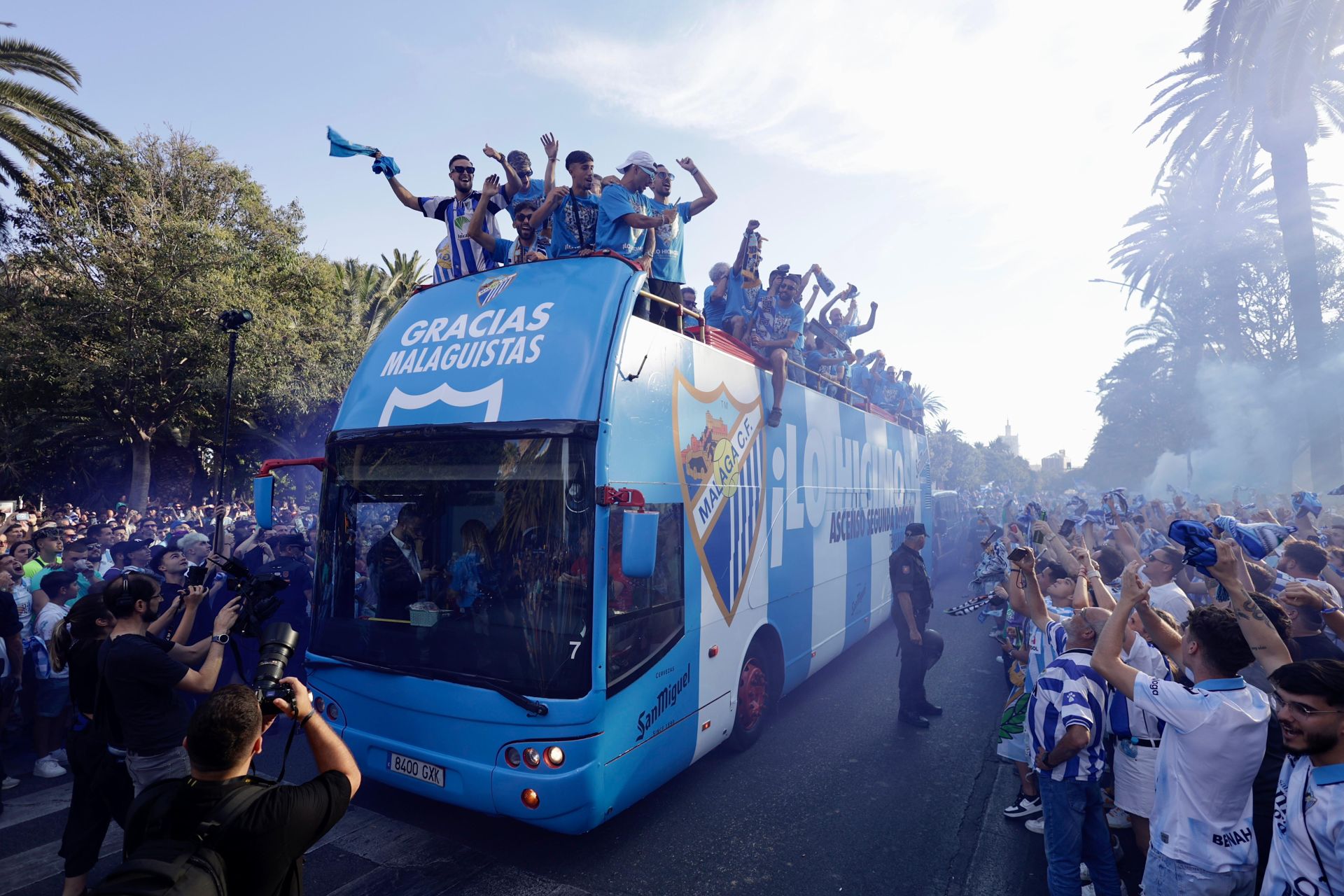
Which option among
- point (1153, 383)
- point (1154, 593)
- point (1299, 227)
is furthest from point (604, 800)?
point (1153, 383)

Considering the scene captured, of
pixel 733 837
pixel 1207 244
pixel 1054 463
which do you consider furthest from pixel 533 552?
pixel 1054 463

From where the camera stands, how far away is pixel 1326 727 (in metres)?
2.33

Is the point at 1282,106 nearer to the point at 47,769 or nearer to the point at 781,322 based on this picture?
the point at 781,322

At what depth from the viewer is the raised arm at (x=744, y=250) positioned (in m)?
8.90

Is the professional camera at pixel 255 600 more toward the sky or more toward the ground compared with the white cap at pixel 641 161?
more toward the ground

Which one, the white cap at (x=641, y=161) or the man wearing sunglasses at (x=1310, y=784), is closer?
the man wearing sunglasses at (x=1310, y=784)

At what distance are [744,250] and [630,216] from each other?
125 inches

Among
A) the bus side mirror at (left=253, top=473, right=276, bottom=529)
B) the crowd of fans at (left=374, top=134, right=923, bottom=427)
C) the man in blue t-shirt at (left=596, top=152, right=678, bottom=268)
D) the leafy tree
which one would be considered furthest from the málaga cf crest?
the leafy tree

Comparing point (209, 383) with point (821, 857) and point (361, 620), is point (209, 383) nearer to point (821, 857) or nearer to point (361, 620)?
point (361, 620)

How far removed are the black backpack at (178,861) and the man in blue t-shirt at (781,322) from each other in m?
6.48

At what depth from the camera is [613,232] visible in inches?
252

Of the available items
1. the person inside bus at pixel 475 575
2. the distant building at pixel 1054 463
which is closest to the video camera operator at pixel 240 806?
Answer: the person inside bus at pixel 475 575

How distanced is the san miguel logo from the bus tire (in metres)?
3.80

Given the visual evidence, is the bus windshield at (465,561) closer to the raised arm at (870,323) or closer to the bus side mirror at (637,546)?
the bus side mirror at (637,546)
